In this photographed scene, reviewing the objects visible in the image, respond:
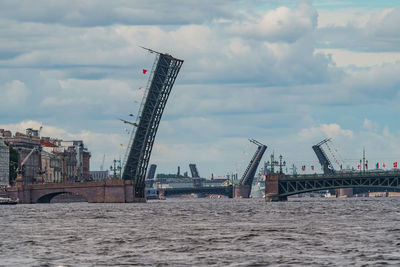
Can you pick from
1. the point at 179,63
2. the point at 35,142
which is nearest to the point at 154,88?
the point at 179,63

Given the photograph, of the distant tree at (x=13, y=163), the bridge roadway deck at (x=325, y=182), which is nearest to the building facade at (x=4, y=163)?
the distant tree at (x=13, y=163)

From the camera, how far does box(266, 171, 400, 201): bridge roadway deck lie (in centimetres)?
12275

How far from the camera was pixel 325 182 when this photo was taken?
129625 millimetres

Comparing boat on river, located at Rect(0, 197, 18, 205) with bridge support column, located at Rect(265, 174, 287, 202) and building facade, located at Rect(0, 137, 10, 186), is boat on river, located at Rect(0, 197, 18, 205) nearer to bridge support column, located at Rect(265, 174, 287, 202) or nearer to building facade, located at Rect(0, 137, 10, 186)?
building facade, located at Rect(0, 137, 10, 186)

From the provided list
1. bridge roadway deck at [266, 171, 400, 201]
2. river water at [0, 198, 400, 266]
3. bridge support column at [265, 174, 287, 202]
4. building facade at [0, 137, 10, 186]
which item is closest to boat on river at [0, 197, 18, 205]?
building facade at [0, 137, 10, 186]

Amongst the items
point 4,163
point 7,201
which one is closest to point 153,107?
point 7,201

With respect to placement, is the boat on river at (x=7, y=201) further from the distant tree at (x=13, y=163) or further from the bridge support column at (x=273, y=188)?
the distant tree at (x=13, y=163)

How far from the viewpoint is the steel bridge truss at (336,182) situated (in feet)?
402

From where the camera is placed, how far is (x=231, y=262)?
3256cm

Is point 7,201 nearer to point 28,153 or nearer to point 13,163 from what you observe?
point 13,163

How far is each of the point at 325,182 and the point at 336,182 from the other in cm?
142

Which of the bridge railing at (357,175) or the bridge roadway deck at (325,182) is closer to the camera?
the bridge railing at (357,175)

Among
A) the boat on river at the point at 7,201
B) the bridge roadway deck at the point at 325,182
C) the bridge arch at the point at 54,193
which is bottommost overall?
the boat on river at the point at 7,201

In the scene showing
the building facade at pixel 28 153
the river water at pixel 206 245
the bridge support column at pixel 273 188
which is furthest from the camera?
the building facade at pixel 28 153
